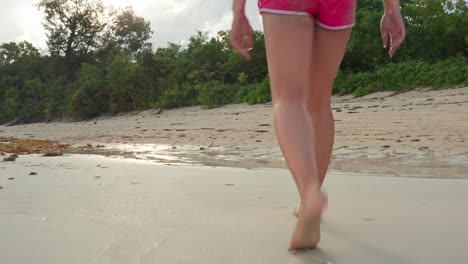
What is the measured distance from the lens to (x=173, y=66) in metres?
18.0

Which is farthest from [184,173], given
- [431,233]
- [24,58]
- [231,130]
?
[24,58]

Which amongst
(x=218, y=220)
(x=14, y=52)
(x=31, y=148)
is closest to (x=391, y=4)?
(x=218, y=220)

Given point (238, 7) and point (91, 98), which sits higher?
point (238, 7)

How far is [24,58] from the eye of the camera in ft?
107

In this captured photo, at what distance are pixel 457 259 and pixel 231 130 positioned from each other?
6360mm

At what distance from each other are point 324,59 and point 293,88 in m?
0.24

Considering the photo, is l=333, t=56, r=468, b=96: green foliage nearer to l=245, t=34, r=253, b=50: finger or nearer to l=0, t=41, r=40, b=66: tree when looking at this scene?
l=245, t=34, r=253, b=50: finger

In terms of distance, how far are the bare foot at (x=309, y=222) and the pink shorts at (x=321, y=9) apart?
0.60 meters

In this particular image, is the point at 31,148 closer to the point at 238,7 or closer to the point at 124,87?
the point at 238,7

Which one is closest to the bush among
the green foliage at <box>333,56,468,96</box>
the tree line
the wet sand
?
the tree line

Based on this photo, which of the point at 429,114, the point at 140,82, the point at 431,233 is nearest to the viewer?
the point at 431,233

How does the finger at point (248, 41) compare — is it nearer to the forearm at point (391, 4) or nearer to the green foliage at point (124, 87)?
the forearm at point (391, 4)

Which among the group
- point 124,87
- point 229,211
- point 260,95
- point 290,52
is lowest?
point 260,95

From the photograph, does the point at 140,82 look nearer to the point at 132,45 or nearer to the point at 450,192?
the point at 132,45
